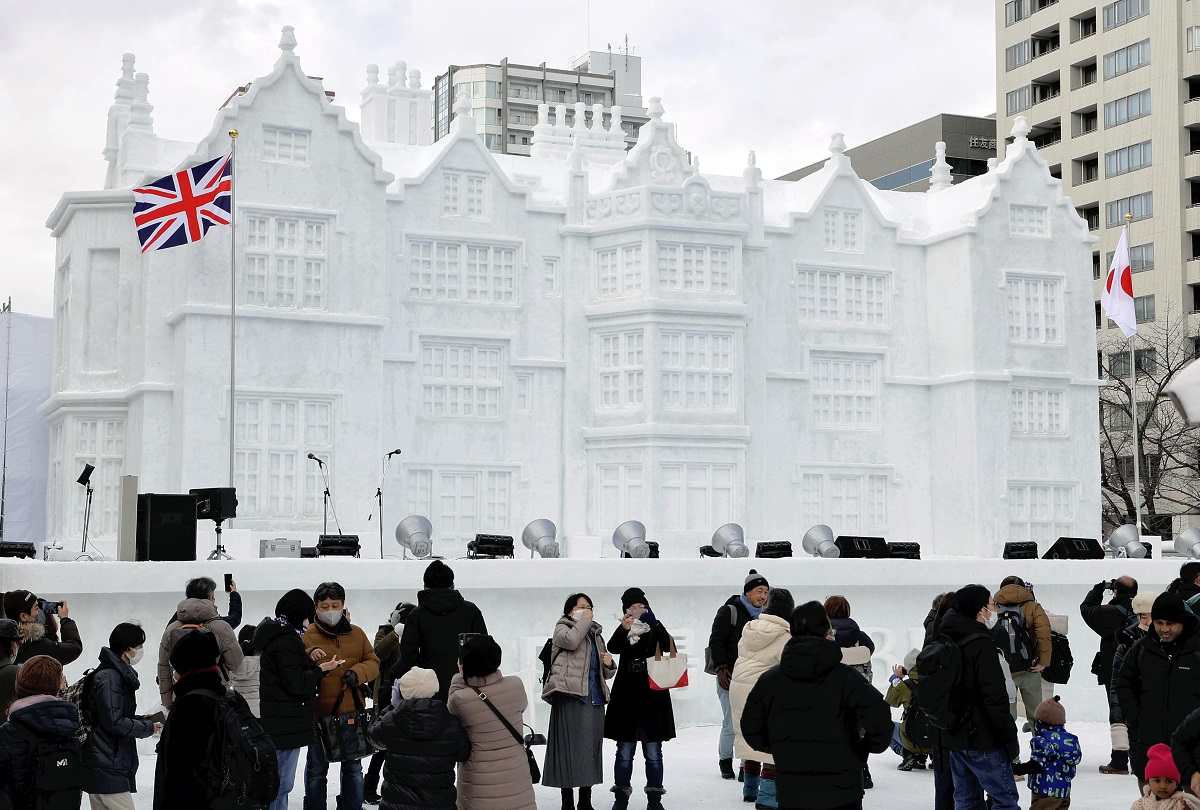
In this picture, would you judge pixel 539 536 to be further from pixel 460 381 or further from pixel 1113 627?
pixel 1113 627

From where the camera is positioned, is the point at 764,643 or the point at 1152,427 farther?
the point at 1152,427

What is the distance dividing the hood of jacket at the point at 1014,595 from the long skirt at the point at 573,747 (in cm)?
467

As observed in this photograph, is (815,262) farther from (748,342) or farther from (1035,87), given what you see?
(1035,87)

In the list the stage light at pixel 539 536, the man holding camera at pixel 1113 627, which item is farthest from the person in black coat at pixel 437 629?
the stage light at pixel 539 536

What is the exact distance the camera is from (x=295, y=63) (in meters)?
36.0

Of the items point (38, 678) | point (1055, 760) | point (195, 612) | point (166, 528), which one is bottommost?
point (1055, 760)

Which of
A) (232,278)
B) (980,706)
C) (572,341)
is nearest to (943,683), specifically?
(980,706)

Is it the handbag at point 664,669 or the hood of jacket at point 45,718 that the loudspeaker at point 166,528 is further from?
the hood of jacket at point 45,718

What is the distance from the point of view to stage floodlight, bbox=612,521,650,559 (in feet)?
96.8

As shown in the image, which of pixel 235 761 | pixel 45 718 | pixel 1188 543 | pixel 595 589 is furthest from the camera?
pixel 1188 543

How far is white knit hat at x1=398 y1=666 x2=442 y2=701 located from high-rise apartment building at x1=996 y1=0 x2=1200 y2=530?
6031 cm

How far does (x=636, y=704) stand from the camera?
13344 mm

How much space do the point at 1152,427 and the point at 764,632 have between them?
188 ft

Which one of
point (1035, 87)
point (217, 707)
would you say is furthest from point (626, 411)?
point (1035, 87)
